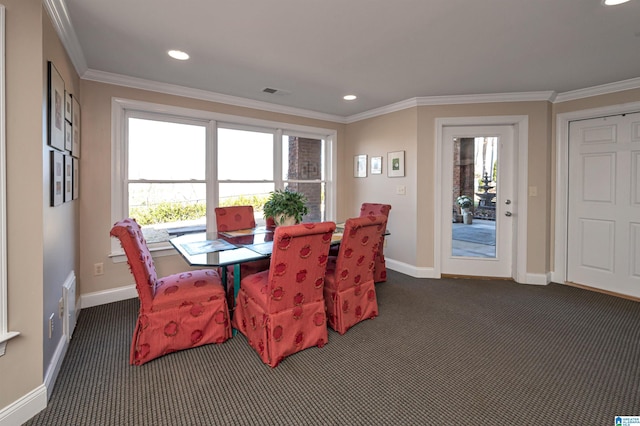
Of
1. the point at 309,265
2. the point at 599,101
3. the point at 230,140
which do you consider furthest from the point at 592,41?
the point at 230,140

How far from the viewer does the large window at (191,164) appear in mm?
3297

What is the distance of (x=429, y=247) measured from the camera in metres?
4.05

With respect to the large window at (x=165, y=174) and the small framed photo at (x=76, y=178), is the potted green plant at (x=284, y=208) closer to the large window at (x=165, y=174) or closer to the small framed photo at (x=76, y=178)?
the large window at (x=165, y=174)

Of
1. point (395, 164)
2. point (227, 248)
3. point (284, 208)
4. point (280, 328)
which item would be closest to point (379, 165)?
point (395, 164)

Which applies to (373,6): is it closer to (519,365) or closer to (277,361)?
(277,361)

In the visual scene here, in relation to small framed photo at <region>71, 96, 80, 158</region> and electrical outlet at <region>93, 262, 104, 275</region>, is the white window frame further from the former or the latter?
electrical outlet at <region>93, 262, 104, 275</region>

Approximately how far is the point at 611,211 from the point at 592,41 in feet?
6.84

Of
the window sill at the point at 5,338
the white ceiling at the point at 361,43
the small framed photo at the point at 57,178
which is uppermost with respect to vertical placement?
the white ceiling at the point at 361,43

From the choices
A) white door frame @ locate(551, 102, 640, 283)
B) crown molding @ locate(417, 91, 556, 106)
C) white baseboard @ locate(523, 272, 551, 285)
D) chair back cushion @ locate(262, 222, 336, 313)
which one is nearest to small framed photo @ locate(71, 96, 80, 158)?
chair back cushion @ locate(262, 222, 336, 313)

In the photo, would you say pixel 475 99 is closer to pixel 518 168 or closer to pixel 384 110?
pixel 518 168

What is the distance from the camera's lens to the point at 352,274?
2582 mm

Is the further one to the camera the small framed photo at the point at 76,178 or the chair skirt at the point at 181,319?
the small framed photo at the point at 76,178

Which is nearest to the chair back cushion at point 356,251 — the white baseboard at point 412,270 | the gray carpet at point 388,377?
the gray carpet at point 388,377

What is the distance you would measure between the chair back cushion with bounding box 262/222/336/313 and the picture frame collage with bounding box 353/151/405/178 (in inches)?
97.4
